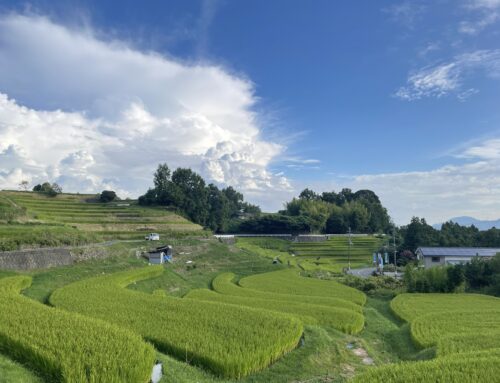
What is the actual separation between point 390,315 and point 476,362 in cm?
1573

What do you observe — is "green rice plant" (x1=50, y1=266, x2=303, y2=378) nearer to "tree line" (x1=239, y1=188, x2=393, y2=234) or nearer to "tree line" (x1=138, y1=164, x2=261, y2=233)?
"tree line" (x1=138, y1=164, x2=261, y2=233)

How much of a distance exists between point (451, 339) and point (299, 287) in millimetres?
16667

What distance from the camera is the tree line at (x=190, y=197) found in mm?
71875

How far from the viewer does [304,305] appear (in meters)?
21.4

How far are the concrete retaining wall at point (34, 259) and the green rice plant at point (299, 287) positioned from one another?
42.9ft

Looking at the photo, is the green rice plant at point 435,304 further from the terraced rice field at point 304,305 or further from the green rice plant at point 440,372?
the green rice plant at point 440,372

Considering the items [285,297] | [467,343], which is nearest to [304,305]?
[285,297]

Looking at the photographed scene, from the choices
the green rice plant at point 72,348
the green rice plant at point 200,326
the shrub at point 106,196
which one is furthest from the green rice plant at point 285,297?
the shrub at point 106,196

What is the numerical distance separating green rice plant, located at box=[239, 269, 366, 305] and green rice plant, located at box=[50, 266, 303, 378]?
12186 mm

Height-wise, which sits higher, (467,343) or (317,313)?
(467,343)

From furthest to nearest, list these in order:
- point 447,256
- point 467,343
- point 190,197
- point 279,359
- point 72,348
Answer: point 190,197, point 447,256, point 467,343, point 279,359, point 72,348

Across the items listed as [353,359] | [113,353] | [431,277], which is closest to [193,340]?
[113,353]

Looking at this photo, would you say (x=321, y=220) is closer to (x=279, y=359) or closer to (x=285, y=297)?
(x=285, y=297)

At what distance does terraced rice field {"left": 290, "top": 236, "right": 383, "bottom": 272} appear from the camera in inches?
2438
